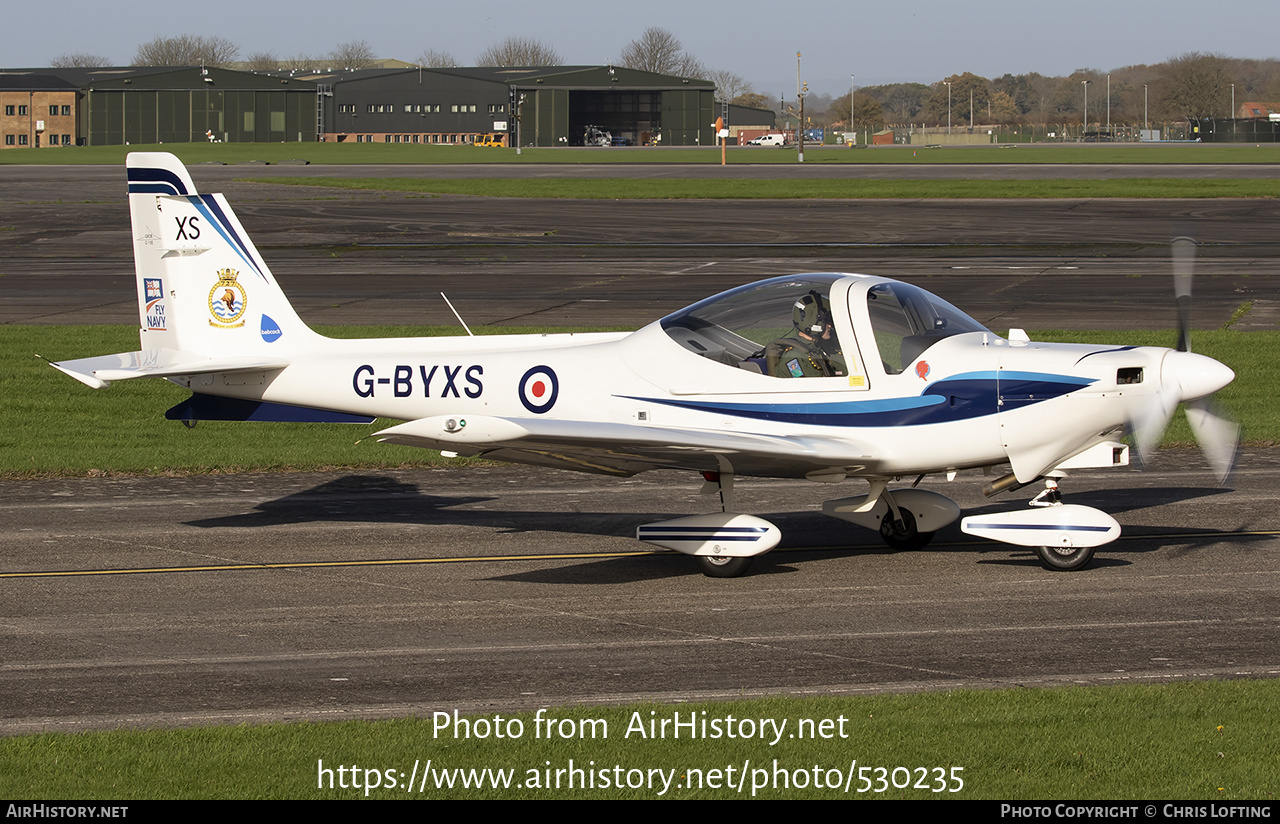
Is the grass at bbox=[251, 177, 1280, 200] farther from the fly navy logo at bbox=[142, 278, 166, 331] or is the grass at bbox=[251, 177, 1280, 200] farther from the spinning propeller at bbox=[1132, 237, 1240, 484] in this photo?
the spinning propeller at bbox=[1132, 237, 1240, 484]

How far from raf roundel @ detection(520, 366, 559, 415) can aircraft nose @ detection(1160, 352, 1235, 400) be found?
4699 millimetres

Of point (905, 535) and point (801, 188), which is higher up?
point (801, 188)

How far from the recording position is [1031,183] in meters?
60.5

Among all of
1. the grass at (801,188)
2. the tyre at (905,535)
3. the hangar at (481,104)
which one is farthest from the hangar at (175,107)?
the tyre at (905,535)

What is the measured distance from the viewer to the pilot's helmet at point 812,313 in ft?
32.6

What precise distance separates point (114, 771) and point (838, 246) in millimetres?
33632

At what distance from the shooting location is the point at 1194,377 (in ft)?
30.0

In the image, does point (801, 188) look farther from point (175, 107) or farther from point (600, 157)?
point (175, 107)

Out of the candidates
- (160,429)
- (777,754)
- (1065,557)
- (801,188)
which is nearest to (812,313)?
(1065,557)

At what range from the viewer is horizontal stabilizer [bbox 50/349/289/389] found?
10.8 meters

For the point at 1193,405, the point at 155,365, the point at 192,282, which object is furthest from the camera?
the point at 192,282

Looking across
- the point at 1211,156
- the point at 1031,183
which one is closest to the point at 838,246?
the point at 1031,183

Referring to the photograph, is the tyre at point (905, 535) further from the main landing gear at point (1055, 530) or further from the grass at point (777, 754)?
the grass at point (777, 754)

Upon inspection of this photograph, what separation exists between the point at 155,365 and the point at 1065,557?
7.80 metres
